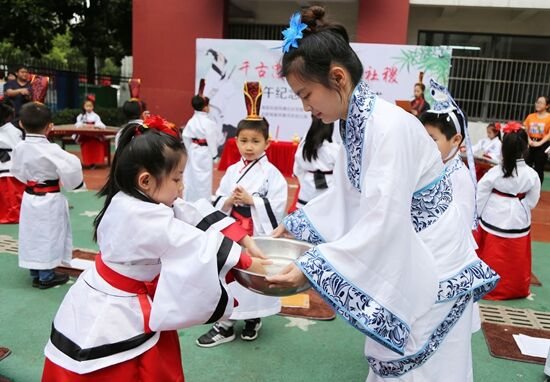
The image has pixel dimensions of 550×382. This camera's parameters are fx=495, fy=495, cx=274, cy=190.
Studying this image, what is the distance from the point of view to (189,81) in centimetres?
1132

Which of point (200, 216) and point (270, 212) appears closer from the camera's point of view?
point (200, 216)

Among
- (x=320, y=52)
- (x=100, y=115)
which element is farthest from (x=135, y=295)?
(x=100, y=115)

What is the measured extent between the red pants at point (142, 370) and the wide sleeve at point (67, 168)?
2246 mm

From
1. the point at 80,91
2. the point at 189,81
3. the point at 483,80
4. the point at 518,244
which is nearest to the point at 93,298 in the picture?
the point at 518,244

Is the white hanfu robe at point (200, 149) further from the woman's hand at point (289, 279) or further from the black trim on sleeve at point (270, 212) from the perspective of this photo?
the woman's hand at point (289, 279)

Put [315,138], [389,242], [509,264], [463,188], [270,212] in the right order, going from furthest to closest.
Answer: [315,138], [509,264], [270,212], [463,188], [389,242]

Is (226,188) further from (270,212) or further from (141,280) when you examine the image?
(141,280)

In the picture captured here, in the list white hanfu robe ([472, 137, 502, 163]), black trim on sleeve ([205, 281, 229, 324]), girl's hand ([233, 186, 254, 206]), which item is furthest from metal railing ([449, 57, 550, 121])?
black trim on sleeve ([205, 281, 229, 324])

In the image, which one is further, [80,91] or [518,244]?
[80,91]

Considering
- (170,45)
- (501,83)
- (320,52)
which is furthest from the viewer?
(170,45)

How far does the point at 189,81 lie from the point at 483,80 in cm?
668

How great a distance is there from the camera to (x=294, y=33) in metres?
1.54

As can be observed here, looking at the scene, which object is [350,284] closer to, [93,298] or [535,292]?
[93,298]

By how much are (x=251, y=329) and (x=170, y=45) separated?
31.0 ft
